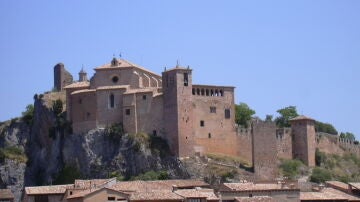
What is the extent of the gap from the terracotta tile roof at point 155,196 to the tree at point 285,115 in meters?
41.7

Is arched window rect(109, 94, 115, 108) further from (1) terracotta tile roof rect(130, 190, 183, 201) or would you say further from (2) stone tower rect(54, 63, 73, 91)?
(1) terracotta tile roof rect(130, 190, 183, 201)

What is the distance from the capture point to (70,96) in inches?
3809

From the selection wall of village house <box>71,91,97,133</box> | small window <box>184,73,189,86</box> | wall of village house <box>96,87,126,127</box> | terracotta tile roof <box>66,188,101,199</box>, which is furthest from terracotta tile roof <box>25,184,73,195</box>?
small window <box>184,73,189,86</box>

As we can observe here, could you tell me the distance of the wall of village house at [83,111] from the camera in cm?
9419

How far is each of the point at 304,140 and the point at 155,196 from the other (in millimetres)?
31004

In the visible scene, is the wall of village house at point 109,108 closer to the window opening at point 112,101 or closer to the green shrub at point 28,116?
the window opening at point 112,101

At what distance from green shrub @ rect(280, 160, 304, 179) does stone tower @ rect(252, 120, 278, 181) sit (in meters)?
1.32

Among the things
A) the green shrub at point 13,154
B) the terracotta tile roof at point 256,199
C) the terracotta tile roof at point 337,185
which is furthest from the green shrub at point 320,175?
the green shrub at point 13,154

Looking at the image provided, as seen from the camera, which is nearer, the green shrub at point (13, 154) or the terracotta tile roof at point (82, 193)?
the terracotta tile roof at point (82, 193)

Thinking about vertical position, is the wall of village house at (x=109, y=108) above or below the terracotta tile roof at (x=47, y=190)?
above

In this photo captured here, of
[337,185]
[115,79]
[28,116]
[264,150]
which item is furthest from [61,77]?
[337,185]

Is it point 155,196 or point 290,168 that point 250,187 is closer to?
point 155,196

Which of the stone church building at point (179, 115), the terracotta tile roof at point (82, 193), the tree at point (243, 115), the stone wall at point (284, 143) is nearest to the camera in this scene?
the terracotta tile roof at point (82, 193)

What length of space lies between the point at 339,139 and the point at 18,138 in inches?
1350
